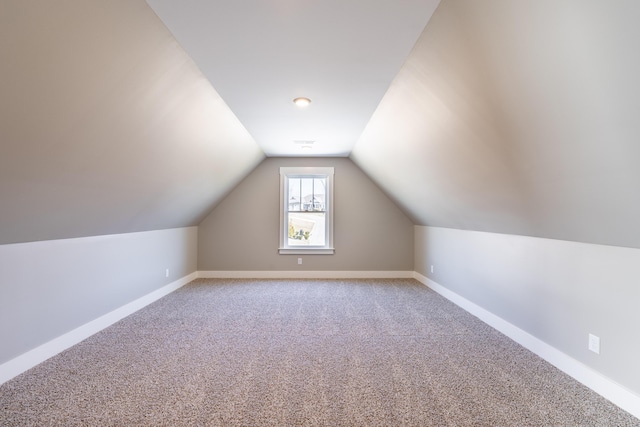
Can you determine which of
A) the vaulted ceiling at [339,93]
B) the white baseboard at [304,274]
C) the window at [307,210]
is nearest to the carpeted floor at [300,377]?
the vaulted ceiling at [339,93]

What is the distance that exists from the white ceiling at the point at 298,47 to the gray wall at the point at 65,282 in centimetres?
190

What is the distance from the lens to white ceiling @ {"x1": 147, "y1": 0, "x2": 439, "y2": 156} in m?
A: 1.67

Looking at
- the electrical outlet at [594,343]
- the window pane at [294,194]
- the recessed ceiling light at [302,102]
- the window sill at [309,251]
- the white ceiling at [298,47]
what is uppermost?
the white ceiling at [298,47]

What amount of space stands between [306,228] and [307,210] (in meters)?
0.34

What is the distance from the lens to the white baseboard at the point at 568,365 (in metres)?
1.92

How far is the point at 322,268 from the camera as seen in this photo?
232 inches

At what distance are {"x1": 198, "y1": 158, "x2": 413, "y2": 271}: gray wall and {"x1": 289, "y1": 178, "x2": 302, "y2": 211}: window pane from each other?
10.3 inches

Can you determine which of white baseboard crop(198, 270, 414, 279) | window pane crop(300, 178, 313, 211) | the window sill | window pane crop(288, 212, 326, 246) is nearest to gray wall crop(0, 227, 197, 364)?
white baseboard crop(198, 270, 414, 279)

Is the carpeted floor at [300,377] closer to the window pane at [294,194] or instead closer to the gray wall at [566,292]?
the gray wall at [566,292]

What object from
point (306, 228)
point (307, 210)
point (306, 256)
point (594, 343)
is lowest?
point (594, 343)

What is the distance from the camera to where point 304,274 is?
5.86 m

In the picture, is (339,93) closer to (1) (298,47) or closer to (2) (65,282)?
(1) (298,47)

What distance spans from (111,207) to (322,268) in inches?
144

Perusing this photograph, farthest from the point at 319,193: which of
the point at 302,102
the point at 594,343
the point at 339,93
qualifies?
the point at 594,343
